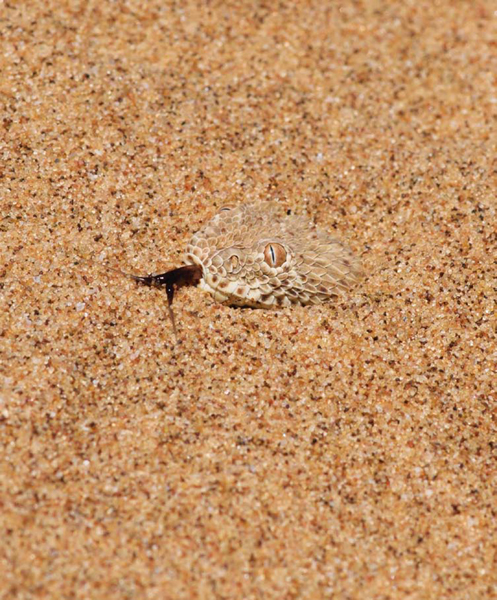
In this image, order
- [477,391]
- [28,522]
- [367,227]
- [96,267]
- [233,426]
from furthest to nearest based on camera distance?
[367,227] → [96,267] → [477,391] → [233,426] → [28,522]

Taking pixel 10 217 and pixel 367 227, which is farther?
pixel 367 227

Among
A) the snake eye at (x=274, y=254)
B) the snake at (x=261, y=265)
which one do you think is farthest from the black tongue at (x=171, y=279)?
the snake eye at (x=274, y=254)

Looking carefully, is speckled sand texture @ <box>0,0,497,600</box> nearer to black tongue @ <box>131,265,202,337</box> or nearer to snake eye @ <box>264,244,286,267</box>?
black tongue @ <box>131,265,202,337</box>

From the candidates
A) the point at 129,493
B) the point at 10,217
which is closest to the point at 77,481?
the point at 129,493

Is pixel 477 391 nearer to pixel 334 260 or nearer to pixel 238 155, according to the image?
pixel 334 260

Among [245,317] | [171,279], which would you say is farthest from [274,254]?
[171,279]

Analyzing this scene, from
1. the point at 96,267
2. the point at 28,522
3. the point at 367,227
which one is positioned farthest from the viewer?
the point at 367,227

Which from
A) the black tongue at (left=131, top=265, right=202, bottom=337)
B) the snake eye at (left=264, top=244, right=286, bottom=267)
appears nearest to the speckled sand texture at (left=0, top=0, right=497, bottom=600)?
the black tongue at (left=131, top=265, right=202, bottom=337)
